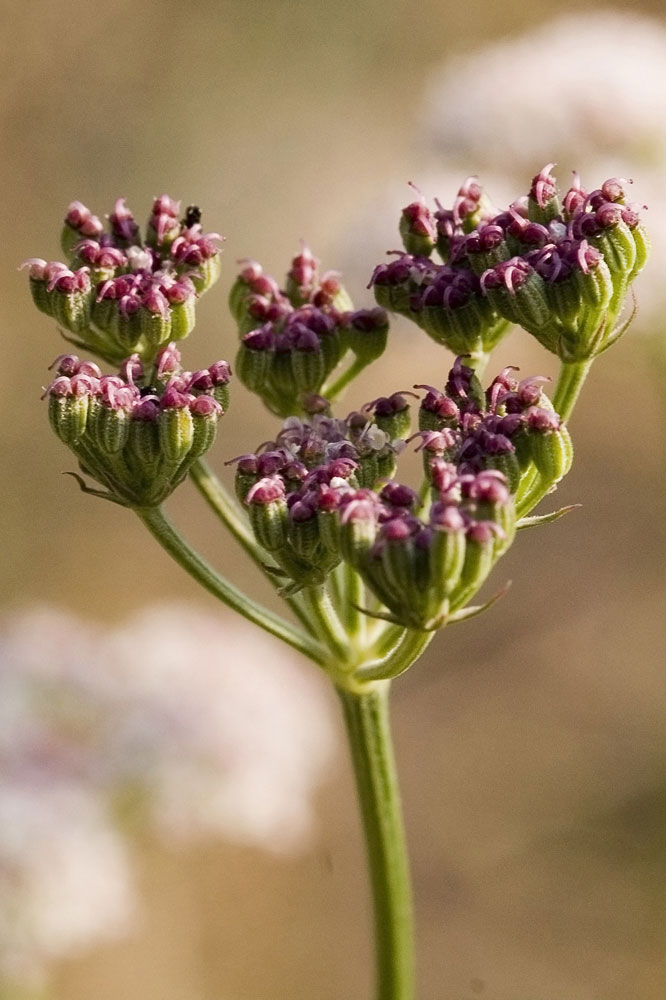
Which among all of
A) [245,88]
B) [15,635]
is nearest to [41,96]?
[245,88]

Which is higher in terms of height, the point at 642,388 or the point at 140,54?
the point at 140,54

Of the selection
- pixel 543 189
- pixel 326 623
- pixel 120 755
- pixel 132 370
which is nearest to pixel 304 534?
pixel 326 623

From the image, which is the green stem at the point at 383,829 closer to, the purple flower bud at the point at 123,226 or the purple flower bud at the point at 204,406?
the purple flower bud at the point at 204,406

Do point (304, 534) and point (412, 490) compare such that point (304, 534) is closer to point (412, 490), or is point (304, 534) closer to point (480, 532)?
point (412, 490)

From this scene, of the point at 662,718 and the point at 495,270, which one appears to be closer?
the point at 495,270

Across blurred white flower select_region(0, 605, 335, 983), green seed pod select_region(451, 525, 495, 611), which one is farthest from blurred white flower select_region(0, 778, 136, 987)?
green seed pod select_region(451, 525, 495, 611)

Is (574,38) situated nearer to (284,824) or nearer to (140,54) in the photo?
(284,824)

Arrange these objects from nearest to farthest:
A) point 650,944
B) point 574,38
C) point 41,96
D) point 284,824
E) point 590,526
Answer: point 284,824
point 574,38
point 650,944
point 590,526
point 41,96
